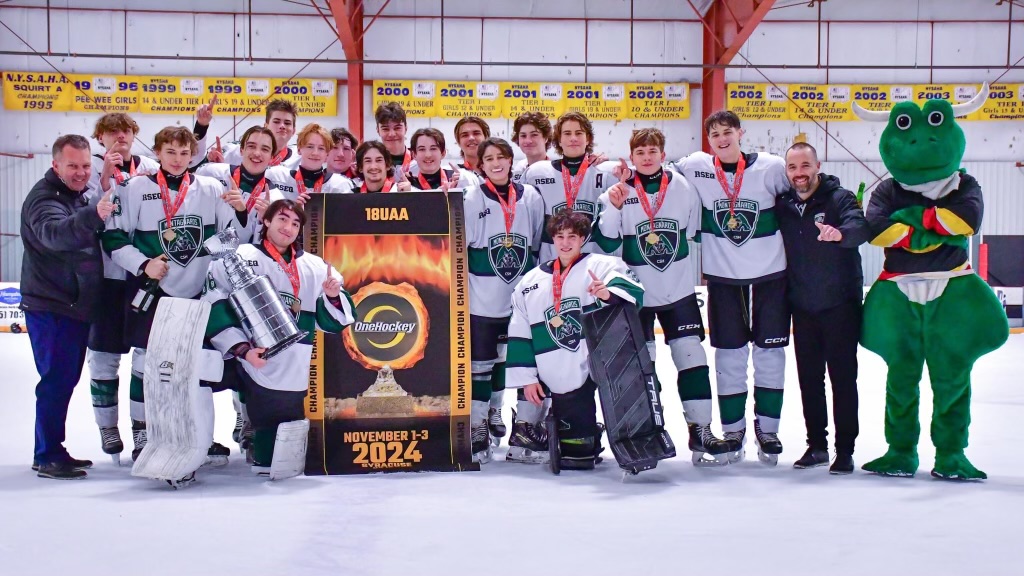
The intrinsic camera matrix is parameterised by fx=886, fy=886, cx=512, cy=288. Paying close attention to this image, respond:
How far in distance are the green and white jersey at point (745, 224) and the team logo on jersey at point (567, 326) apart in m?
0.77

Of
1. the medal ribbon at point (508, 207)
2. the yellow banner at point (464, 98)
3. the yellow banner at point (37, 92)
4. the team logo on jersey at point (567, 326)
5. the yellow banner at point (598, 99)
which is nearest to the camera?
the team logo on jersey at point (567, 326)

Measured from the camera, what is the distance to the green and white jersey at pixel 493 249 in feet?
14.7

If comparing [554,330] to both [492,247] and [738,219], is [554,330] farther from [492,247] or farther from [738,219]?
[738,219]

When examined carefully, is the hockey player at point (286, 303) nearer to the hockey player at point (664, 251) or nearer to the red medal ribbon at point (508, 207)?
the red medal ribbon at point (508, 207)

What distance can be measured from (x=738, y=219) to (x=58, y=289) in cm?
320

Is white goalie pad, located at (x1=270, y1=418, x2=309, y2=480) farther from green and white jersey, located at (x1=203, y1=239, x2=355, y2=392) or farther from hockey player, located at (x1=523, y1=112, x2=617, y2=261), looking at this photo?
hockey player, located at (x1=523, y1=112, x2=617, y2=261)

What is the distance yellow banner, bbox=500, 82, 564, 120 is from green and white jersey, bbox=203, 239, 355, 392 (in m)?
10.3

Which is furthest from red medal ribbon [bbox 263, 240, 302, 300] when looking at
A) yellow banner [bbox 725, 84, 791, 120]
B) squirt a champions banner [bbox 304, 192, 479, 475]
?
yellow banner [bbox 725, 84, 791, 120]

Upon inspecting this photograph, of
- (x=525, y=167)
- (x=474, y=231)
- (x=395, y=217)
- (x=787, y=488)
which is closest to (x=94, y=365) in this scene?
(x=395, y=217)

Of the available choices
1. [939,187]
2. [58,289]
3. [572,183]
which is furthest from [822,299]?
[58,289]

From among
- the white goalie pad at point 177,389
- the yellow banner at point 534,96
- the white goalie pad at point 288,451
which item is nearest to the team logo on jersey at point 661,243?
the white goalie pad at point 288,451

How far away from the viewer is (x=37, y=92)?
44.4ft

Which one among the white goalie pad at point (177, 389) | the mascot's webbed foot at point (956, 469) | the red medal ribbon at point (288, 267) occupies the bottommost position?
the mascot's webbed foot at point (956, 469)

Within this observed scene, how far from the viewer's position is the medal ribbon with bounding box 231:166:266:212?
440cm
